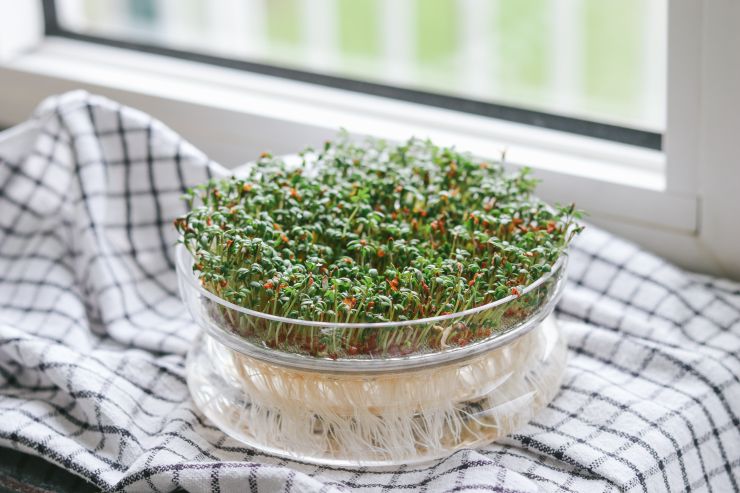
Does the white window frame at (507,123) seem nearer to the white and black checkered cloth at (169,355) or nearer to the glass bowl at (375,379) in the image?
the white and black checkered cloth at (169,355)

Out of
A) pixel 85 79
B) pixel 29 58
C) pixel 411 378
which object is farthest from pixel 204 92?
pixel 411 378

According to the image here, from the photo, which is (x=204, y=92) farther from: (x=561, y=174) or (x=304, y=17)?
(x=304, y=17)

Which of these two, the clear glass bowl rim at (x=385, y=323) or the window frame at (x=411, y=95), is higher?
the window frame at (x=411, y=95)

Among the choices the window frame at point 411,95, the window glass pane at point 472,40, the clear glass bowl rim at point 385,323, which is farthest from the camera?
the window glass pane at point 472,40

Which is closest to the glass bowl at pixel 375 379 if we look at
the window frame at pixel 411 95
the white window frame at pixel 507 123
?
the white window frame at pixel 507 123

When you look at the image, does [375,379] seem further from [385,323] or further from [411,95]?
[411,95]

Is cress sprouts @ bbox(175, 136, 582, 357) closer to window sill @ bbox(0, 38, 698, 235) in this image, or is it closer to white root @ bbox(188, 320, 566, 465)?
white root @ bbox(188, 320, 566, 465)

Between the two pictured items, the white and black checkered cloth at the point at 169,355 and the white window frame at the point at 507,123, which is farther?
the white window frame at the point at 507,123
